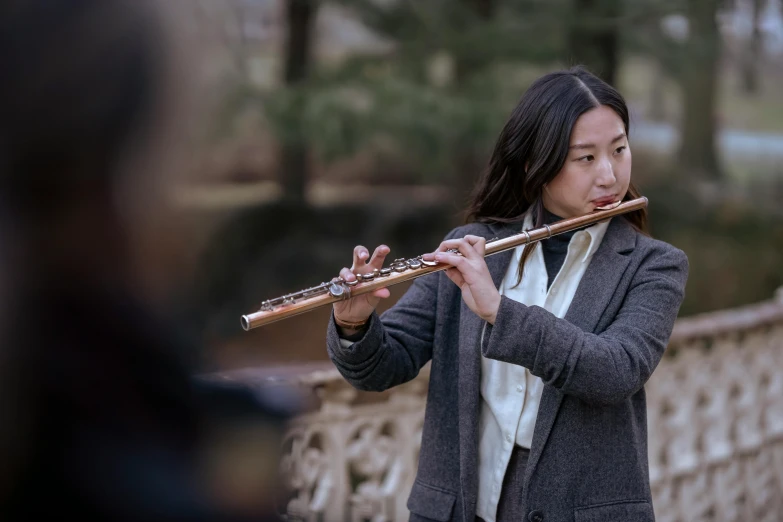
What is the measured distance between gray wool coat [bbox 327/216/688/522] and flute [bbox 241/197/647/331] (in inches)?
2.3

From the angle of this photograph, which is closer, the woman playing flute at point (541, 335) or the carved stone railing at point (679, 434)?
the woman playing flute at point (541, 335)

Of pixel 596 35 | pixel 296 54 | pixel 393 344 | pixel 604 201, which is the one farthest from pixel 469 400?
pixel 296 54

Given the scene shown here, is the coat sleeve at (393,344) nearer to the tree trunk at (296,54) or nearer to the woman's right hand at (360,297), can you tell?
the woman's right hand at (360,297)

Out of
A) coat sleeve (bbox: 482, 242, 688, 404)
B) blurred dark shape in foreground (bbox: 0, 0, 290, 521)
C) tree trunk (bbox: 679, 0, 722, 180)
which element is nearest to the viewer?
blurred dark shape in foreground (bbox: 0, 0, 290, 521)

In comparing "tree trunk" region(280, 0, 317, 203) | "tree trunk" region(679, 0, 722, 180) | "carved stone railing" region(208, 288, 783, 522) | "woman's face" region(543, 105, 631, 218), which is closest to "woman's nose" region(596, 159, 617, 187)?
"woman's face" region(543, 105, 631, 218)

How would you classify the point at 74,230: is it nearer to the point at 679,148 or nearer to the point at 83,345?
the point at 83,345

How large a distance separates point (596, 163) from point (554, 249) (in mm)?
228

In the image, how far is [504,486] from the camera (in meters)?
1.79

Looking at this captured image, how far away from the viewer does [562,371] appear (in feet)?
5.19

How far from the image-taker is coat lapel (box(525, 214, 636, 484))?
5.58 feet

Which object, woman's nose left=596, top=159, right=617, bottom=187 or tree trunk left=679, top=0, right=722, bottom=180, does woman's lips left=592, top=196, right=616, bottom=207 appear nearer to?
woman's nose left=596, top=159, right=617, bottom=187

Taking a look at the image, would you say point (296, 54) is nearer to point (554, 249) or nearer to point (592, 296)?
point (554, 249)

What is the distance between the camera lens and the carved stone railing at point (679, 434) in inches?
108

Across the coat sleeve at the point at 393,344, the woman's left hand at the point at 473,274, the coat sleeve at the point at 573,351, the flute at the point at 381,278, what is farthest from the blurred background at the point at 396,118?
the coat sleeve at the point at 573,351
